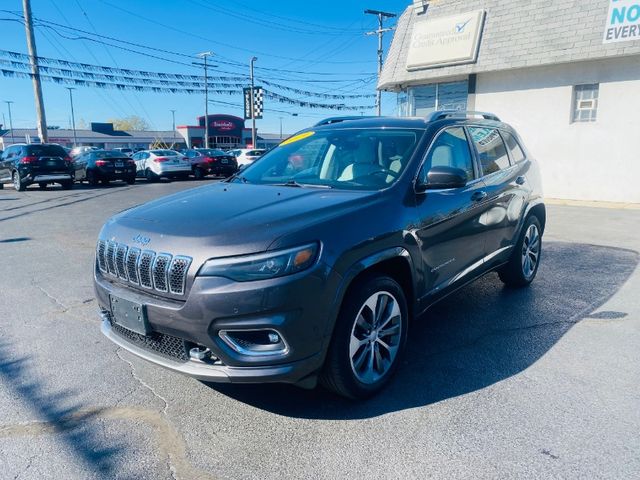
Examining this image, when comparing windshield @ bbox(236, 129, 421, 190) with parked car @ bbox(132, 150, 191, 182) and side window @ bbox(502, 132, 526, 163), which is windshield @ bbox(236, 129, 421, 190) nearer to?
side window @ bbox(502, 132, 526, 163)

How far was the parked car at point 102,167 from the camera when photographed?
20.2 metres

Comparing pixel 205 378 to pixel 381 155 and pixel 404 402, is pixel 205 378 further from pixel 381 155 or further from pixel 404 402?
pixel 381 155

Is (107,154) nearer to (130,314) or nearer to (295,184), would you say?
(295,184)

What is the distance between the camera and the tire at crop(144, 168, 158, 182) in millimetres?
23531

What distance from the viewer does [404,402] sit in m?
3.06

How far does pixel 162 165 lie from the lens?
Result: 2308cm

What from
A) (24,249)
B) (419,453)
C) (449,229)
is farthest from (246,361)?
(24,249)

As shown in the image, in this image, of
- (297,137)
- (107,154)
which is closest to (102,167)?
(107,154)

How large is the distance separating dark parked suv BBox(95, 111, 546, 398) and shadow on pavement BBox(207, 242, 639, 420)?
0.22 metres

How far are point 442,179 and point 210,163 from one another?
22.6m

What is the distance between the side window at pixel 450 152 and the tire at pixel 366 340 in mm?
999

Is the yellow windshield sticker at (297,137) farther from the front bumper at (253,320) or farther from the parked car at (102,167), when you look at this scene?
the parked car at (102,167)

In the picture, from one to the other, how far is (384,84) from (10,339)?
51.5 ft

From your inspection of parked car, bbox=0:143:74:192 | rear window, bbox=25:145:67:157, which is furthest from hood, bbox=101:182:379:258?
rear window, bbox=25:145:67:157
